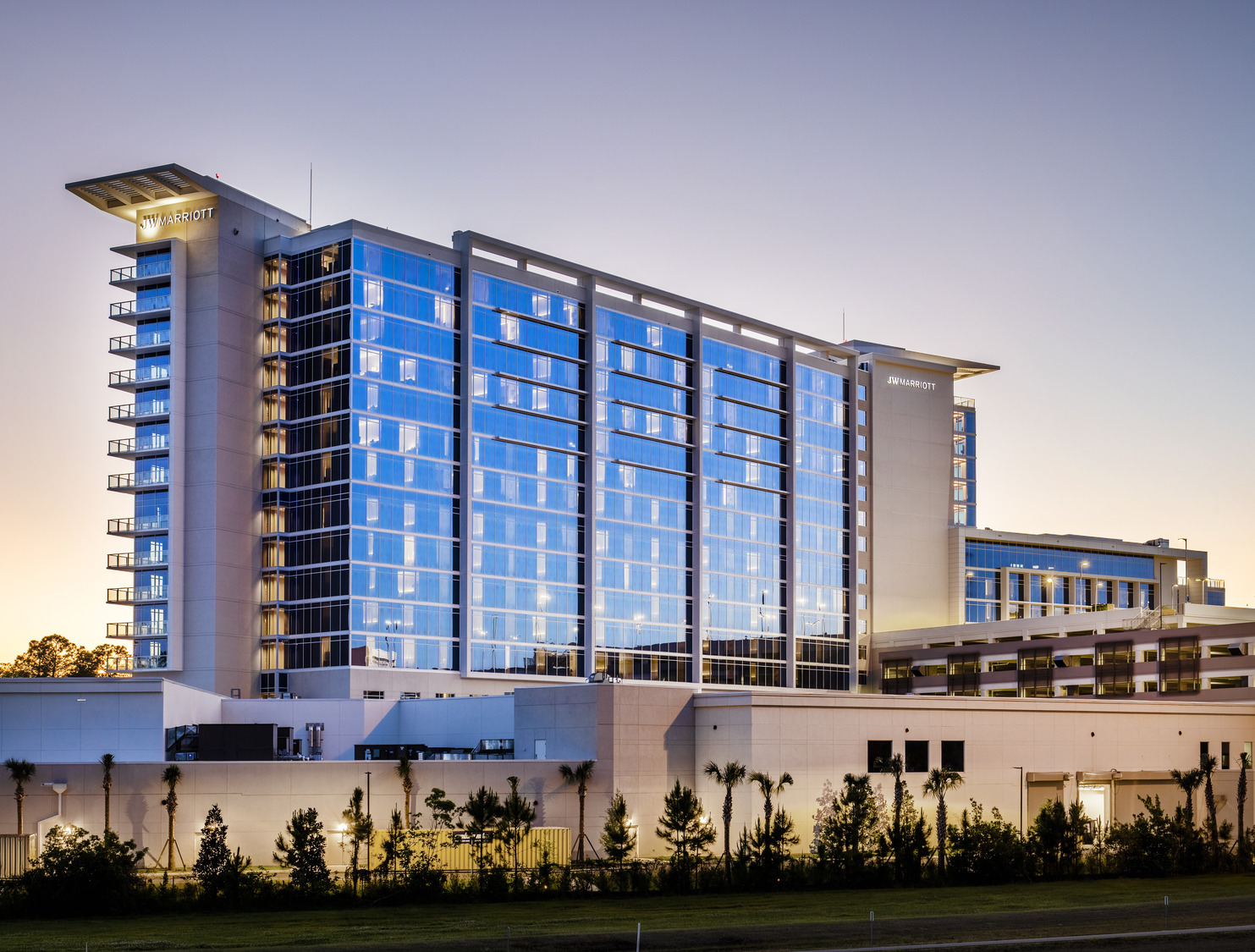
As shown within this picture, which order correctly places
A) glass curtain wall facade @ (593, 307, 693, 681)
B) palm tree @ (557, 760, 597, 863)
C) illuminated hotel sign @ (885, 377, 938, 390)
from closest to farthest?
palm tree @ (557, 760, 597, 863) → glass curtain wall facade @ (593, 307, 693, 681) → illuminated hotel sign @ (885, 377, 938, 390)

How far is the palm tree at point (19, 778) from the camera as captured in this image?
68688mm

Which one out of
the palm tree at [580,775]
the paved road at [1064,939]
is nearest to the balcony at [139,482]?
the palm tree at [580,775]

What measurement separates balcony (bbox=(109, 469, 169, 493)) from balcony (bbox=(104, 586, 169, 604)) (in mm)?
8585

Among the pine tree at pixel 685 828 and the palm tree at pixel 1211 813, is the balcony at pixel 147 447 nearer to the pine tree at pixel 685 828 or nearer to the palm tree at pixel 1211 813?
the pine tree at pixel 685 828

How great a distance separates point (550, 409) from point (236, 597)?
3396cm

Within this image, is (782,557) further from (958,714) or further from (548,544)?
(958,714)

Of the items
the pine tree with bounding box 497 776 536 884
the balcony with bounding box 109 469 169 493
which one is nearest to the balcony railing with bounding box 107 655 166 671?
the balcony with bounding box 109 469 169 493

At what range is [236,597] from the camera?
123312mm

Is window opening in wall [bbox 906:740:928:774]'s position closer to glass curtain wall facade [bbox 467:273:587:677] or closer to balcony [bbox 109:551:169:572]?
glass curtain wall facade [bbox 467:273:587:677]

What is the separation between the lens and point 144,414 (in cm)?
12500

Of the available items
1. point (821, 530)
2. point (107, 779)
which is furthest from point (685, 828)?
point (821, 530)

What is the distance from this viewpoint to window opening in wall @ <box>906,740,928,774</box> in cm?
8738

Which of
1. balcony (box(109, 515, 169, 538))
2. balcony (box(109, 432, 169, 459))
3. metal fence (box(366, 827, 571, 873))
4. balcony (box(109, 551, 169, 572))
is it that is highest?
balcony (box(109, 432, 169, 459))

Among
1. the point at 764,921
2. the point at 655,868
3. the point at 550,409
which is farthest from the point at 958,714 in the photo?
the point at 550,409
